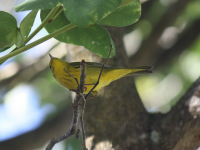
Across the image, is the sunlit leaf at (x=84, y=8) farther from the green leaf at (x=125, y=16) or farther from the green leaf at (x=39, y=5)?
the green leaf at (x=125, y=16)

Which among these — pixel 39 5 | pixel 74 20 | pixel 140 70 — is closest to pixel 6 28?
pixel 39 5

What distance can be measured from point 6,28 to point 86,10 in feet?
1.72

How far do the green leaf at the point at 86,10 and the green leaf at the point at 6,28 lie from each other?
439mm

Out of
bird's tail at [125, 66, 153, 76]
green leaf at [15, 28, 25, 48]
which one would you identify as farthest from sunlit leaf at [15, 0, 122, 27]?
bird's tail at [125, 66, 153, 76]

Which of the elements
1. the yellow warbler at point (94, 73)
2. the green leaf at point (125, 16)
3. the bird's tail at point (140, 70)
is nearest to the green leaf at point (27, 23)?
the green leaf at point (125, 16)

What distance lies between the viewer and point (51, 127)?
168 inches

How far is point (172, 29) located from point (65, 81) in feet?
9.68

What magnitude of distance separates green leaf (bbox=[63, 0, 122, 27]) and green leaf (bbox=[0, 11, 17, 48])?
439 millimetres

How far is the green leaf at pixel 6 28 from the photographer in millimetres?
1332

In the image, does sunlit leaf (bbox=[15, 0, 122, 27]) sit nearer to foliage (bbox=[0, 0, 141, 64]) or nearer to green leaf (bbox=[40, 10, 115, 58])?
foliage (bbox=[0, 0, 141, 64])

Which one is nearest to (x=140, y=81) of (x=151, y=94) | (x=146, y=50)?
(x=151, y=94)

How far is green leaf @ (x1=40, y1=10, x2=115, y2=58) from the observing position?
1.46 m

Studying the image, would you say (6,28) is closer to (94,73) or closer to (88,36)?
(88,36)

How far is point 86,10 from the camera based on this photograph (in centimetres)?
106
